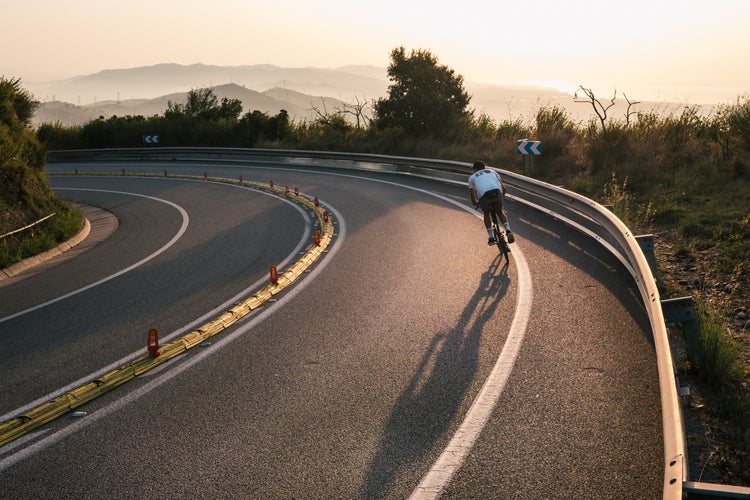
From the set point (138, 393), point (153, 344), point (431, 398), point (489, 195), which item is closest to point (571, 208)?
point (489, 195)

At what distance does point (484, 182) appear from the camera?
36.9 feet

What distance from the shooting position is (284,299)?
9.09 metres

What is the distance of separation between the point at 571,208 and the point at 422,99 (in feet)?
71.5

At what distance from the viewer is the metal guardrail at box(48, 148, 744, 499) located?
3.69m

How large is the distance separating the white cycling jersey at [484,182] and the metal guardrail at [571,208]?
156 centimetres

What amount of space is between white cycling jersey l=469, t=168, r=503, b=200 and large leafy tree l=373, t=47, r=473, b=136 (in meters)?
21.1

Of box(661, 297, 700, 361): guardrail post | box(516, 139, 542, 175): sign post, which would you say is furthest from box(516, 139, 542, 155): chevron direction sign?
box(661, 297, 700, 361): guardrail post

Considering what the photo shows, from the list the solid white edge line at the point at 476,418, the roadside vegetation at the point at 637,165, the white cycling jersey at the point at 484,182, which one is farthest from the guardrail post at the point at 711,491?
the white cycling jersey at the point at 484,182

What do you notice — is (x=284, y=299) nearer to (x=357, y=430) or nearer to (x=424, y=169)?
(x=357, y=430)

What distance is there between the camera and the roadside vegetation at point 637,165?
222 inches

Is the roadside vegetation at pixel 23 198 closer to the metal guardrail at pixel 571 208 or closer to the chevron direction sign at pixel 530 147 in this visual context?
the metal guardrail at pixel 571 208

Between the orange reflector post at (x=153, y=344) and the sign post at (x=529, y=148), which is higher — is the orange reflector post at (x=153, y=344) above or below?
below

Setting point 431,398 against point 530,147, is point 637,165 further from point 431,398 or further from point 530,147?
point 431,398

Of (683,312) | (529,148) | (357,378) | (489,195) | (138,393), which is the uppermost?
(529,148)
